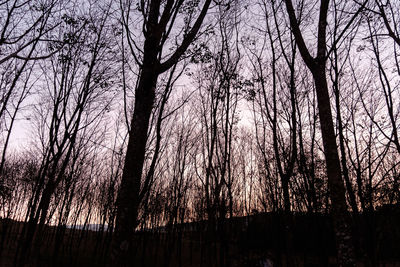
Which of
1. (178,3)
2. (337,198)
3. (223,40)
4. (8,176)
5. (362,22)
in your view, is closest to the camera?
(337,198)

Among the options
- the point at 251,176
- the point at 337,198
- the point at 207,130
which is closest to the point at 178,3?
the point at 337,198

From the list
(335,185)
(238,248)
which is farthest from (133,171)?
(238,248)

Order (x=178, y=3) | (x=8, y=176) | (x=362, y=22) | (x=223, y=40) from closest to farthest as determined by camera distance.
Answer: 1. (x=178, y=3)
2. (x=362, y=22)
3. (x=223, y=40)
4. (x=8, y=176)

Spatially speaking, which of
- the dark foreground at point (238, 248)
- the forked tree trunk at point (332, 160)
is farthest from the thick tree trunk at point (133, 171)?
the dark foreground at point (238, 248)

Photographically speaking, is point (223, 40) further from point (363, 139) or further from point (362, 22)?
point (363, 139)

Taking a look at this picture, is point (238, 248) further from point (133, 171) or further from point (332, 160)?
point (133, 171)

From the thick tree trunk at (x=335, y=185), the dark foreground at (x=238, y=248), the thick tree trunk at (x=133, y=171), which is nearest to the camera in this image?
the thick tree trunk at (x=133, y=171)

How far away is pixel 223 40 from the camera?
33.9 feet

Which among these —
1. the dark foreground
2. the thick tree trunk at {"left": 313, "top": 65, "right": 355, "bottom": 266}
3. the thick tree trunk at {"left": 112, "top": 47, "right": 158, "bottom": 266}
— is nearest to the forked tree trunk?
the thick tree trunk at {"left": 313, "top": 65, "right": 355, "bottom": 266}

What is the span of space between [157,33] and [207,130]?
735 cm

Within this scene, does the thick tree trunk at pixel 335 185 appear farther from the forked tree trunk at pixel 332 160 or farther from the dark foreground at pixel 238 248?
the dark foreground at pixel 238 248

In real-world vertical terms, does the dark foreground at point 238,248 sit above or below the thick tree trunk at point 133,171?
below

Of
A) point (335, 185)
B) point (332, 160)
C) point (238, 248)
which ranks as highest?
point (332, 160)

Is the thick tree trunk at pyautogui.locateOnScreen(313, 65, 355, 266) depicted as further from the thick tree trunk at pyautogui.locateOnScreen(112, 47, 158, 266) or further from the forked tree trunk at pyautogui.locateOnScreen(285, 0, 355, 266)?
the thick tree trunk at pyautogui.locateOnScreen(112, 47, 158, 266)
